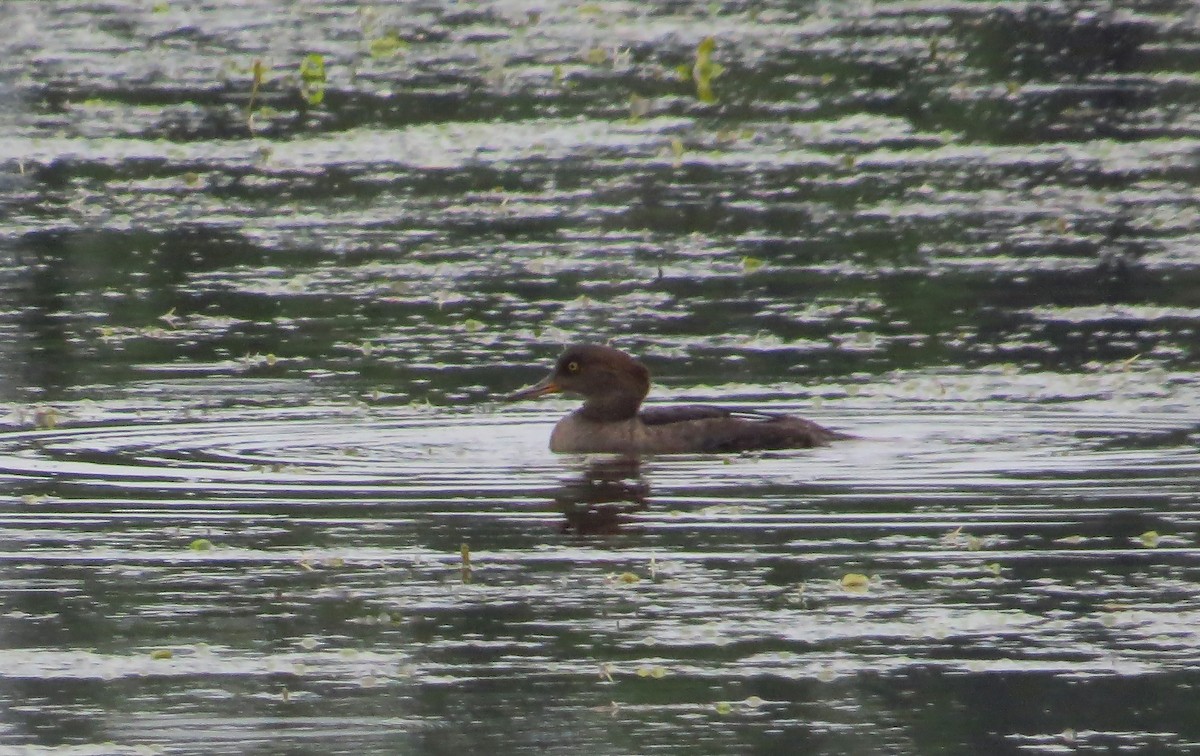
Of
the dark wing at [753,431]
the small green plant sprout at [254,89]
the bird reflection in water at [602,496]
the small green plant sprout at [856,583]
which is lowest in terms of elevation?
the bird reflection in water at [602,496]

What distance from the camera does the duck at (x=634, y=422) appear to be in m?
12.7

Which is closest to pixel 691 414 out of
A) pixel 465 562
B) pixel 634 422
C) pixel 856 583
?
pixel 634 422

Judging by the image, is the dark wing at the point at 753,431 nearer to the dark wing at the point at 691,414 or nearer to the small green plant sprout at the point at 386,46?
the dark wing at the point at 691,414

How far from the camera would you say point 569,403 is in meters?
15.0

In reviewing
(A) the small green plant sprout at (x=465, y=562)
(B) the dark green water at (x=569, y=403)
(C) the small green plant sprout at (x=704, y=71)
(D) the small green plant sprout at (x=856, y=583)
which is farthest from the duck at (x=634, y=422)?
(C) the small green plant sprout at (x=704, y=71)

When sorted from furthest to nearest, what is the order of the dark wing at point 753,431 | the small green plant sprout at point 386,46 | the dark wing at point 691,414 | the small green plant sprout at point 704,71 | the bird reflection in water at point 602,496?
the small green plant sprout at point 386,46
the small green plant sprout at point 704,71
the dark wing at point 691,414
the dark wing at point 753,431
the bird reflection in water at point 602,496

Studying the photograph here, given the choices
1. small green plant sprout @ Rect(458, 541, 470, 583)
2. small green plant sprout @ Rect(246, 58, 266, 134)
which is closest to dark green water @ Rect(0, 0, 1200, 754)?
small green plant sprout @ Rect(458, 541, 470, 583)

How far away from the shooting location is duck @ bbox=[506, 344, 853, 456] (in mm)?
12719

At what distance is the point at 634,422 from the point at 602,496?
1607mm

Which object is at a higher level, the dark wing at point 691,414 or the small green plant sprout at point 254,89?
the small green plant sprout at point 254,89

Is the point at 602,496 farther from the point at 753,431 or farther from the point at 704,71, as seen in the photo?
the point at 704,71

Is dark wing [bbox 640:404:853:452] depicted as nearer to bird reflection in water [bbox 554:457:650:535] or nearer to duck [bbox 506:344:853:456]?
duck [bbox 506:344:853:456]

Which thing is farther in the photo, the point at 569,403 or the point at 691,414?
the point at 569,403

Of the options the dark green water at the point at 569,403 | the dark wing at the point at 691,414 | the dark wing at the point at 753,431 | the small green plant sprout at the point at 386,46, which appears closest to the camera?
the dark green water at the point at 569,403
